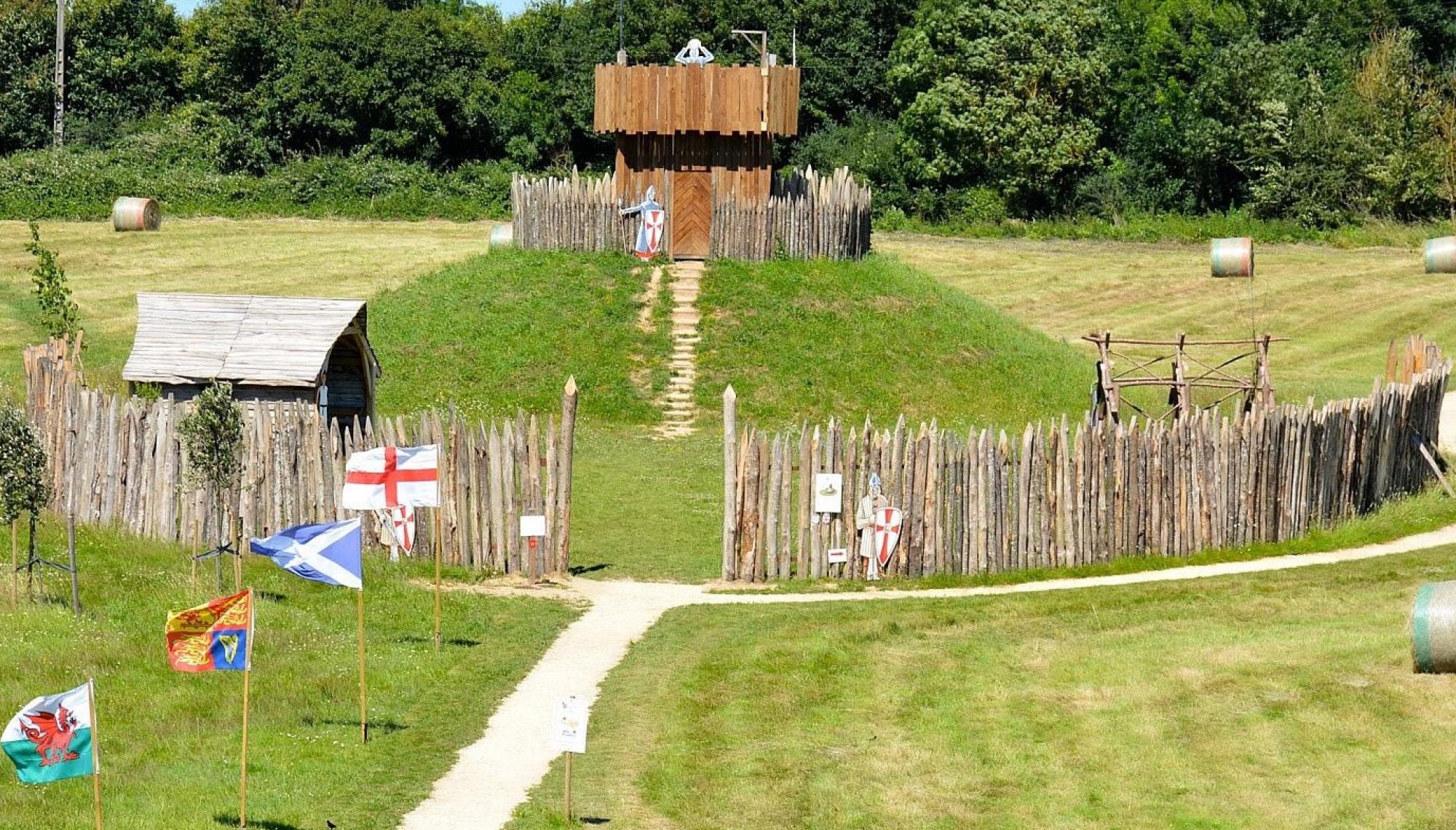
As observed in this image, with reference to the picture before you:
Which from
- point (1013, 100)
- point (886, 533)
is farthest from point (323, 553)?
point (1013, 100)

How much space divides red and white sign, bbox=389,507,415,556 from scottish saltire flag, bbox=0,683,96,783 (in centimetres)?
1069

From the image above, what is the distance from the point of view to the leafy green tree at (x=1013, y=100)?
64.7 meters

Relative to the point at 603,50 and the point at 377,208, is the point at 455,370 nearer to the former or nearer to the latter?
the point at 377,208

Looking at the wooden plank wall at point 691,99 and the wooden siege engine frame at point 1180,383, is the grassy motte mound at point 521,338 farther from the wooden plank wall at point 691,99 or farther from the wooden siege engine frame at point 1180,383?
the wooden siege engine frame at point 1180,383

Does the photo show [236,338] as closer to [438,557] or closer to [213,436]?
[213,436]

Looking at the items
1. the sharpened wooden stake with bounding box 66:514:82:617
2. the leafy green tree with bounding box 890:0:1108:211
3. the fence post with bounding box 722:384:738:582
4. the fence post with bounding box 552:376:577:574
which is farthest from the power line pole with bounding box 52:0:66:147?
the sharpened wooden stake with bounding box 66:514:82:617

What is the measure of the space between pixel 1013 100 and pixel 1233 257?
57.4 feet

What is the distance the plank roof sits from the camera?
27.4 m

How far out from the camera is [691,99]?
133ft

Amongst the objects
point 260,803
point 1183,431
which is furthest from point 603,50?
point 260,803

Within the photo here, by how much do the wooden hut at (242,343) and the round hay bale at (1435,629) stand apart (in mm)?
14748

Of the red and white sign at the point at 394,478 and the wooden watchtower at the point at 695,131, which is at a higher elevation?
the wooden watchtower at the point at 695,131

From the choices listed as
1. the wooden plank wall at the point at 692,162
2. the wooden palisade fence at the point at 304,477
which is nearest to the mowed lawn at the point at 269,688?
the wooden palisade fence at the point at 304,477

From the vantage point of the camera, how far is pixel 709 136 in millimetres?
41219
